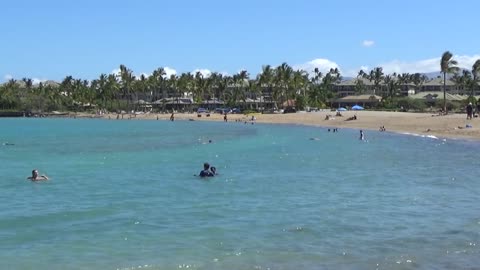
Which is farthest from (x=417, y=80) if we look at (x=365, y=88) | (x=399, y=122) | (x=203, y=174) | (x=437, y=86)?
(x=203, y=174)

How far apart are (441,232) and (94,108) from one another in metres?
153

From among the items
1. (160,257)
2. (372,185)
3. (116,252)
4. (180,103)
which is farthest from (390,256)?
(180,103)

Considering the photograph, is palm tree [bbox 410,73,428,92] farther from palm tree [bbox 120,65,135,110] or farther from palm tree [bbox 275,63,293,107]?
palm tree [bbox 120,65,135,110]

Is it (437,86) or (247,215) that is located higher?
(437,86)

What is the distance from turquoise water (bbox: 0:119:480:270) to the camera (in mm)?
13391

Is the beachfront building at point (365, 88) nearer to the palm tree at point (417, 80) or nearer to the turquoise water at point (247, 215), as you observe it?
the palm tree at point (417, 80)

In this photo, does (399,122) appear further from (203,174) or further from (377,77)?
(377,77)

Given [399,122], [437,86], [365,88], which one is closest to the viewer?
[399,122]

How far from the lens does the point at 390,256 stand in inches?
524

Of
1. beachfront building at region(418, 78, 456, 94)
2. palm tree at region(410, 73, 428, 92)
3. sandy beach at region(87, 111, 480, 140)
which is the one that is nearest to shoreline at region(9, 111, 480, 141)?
sandy beach at region(87, 111, 480, 140)

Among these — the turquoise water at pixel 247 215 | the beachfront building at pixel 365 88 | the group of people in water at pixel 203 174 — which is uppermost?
the beachfront building at pixel 365 88

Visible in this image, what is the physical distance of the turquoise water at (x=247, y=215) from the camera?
1339cm

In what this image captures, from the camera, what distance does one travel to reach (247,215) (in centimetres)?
1850

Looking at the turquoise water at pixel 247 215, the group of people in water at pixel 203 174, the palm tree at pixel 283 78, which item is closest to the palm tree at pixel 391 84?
the palm tree at pixel 283 78
